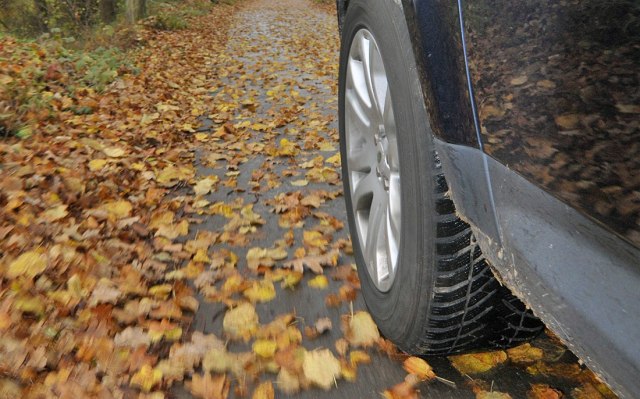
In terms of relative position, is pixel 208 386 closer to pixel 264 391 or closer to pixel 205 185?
pixel 264 391

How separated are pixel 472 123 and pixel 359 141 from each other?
1.21 m

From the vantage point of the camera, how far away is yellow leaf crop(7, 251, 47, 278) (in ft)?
8.02

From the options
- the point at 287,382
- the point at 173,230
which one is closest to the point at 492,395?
the point at 287,382

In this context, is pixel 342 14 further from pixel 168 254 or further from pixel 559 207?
pixel 559 207

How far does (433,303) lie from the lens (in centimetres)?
151

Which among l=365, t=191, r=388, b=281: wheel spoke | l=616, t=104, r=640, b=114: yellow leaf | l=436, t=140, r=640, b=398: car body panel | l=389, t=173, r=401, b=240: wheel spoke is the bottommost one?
l=365, t=191, r=388, b=281: wheel spoke

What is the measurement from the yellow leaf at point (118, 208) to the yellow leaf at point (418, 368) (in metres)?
2.04

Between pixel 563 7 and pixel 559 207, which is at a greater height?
pixel 563 7

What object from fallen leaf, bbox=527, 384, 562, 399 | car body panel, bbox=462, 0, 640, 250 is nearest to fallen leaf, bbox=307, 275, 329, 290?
fallen leaf, bbox=527, 384, 562, 399

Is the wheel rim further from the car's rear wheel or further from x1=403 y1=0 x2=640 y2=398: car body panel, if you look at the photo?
x1=403 y1=0 x2=640 y2=398: car body panel

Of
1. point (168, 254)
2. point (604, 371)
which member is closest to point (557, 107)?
point (604, 371)

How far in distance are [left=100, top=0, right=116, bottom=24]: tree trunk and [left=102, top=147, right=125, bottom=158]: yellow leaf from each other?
308 inches

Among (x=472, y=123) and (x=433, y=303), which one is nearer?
(x=472, y=123)

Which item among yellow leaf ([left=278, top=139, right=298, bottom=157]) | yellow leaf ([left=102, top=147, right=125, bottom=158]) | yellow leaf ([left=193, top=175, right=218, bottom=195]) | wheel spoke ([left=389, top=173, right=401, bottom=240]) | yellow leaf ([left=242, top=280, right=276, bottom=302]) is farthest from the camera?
yellow leaf ([left=278, top=139, right=298, bottom=157])
